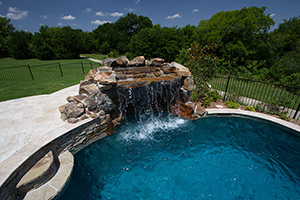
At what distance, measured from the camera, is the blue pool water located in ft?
12.0

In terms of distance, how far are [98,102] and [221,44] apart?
60.8 ft

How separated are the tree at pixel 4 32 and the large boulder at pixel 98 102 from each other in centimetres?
3916

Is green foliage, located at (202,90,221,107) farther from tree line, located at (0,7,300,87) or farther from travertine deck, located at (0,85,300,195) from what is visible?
tree line, located at (0,7,300,87)

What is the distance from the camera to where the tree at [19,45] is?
2812 centimetres

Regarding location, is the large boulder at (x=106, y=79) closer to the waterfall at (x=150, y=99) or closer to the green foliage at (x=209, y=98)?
the waterfall at (x=150, y=99)

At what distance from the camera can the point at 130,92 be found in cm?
623

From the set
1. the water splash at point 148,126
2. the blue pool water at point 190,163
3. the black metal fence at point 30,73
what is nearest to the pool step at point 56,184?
the blue pool water at point 190,163

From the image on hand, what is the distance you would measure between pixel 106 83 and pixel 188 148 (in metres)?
Answer: 3.69

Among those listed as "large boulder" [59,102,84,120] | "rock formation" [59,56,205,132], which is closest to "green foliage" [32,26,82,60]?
"rock formation" [59,56,205,132]

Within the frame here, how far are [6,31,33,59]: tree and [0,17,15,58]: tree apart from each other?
1674 millimetres

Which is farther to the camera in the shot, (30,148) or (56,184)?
(30,148)

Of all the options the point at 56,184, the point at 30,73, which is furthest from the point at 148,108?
the point at 30,73

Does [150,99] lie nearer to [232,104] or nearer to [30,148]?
[232,104]

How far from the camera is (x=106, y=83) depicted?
496cm
